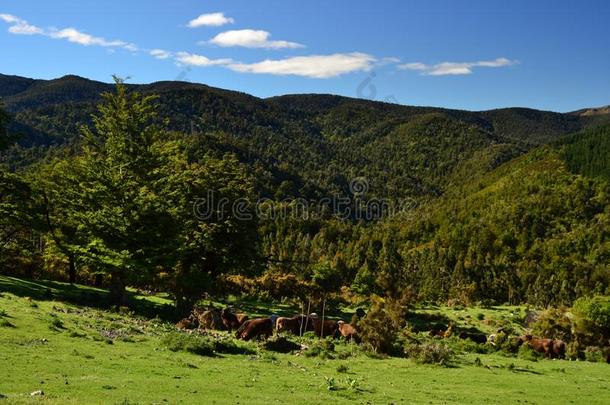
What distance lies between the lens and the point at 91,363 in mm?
18422

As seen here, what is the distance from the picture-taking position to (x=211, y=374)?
19000mm

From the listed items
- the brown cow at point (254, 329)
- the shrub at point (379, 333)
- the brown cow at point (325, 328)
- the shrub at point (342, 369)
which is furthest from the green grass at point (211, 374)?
the brown cow at point (325, 328)

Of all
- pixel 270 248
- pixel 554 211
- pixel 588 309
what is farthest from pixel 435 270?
pixel 588 309

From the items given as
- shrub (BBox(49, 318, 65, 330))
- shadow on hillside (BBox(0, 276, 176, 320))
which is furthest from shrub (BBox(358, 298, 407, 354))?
shrub (BBox(49, 318, 65, 330))

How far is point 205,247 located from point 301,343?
1756cm

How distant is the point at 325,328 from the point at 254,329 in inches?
233

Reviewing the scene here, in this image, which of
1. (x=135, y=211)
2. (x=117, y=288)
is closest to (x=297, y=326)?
(x=117, y=288)

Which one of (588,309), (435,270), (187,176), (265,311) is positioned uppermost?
(187,176)

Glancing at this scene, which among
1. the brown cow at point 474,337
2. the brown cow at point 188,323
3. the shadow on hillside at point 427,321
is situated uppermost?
the brown cow at point 188,323

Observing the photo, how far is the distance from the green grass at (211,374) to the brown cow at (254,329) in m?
2.84

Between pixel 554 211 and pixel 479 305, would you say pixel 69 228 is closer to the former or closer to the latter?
pixel 479 305

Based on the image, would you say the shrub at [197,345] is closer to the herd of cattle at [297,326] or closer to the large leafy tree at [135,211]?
the herd of cattle at [297,326]

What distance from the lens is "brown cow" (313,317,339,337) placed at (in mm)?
33594

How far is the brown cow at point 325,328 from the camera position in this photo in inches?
1323
